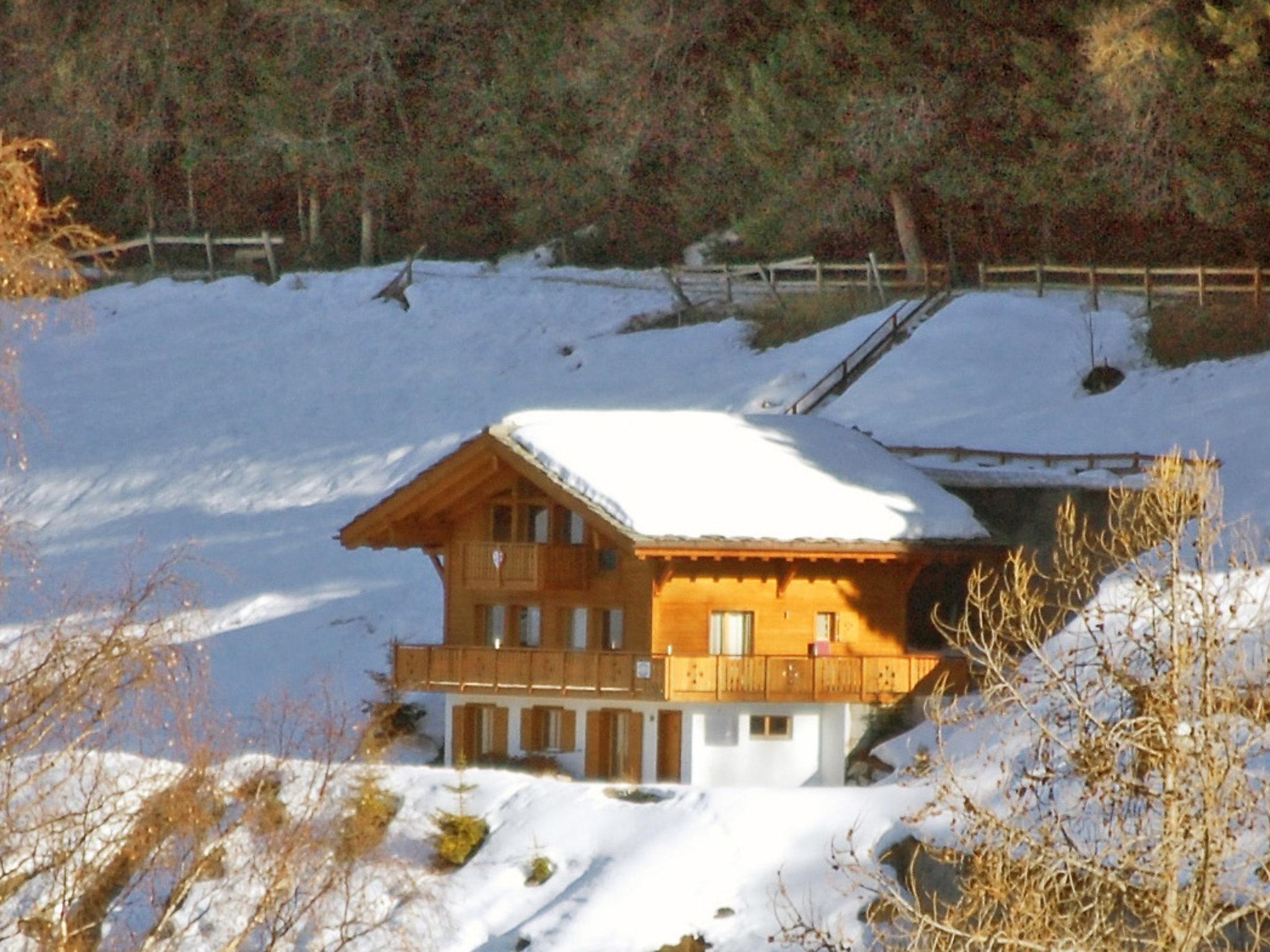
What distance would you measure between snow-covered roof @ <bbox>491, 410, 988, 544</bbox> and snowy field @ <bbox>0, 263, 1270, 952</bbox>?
4335 millimetres

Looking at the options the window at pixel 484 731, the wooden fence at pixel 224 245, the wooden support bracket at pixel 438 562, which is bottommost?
the window at pixel 484 731

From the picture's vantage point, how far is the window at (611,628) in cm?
4044

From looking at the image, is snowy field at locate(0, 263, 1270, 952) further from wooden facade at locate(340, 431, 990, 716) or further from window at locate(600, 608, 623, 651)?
window at locate(600, 608, 623, 651)

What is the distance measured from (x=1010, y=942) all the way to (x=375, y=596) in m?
35.1

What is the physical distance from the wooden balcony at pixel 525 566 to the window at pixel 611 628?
70 centimetres

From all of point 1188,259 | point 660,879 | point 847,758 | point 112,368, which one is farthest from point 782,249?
point 660,879

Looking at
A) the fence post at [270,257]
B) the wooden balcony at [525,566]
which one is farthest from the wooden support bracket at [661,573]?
the fence post at [270,257]

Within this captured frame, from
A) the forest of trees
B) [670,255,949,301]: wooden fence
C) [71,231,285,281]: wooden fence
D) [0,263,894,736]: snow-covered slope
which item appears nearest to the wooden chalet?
[0,263,894,736]: snow-covered slope

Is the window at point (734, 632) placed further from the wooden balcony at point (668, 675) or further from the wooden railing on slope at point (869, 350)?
the wooden railing on slope at point (869, 350)

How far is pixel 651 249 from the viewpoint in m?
70.3

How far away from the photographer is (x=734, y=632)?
40.0 meters

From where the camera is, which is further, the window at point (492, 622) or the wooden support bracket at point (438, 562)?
the wooden support bracket at point (438, 562)

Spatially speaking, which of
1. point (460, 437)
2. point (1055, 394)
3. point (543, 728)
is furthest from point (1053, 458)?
point (460, 437)

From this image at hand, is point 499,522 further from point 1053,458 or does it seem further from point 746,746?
point 1053,458
